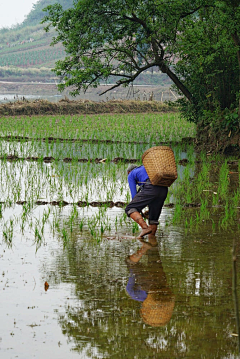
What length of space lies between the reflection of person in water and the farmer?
1.93 feet

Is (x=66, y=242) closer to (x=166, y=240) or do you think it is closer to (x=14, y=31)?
(x=166, y=240)

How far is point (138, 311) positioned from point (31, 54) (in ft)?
319

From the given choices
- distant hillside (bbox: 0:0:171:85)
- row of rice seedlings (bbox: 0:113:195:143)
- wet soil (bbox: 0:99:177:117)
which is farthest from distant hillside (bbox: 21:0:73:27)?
row of rice seedlings (bbox: 0:113:195:143)

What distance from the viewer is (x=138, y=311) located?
3867 mm

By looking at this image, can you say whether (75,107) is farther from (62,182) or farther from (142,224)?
(142,224)

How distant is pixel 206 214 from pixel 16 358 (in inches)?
174

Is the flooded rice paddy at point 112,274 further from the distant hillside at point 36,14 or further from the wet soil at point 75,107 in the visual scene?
the distant hillside at point 36,14

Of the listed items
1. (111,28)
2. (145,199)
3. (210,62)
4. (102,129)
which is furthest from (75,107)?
(145,199)

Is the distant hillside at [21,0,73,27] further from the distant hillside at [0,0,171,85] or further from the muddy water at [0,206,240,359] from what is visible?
the muddy water at [0,206,240,359]

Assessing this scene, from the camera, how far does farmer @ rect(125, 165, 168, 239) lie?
6.00 m

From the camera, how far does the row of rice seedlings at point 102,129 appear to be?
1709cm

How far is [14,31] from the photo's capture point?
114 metres

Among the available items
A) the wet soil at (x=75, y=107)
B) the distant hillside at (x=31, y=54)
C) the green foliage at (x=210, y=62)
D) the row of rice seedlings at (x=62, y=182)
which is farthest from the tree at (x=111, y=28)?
the distant hillside at (x=31, y=54)

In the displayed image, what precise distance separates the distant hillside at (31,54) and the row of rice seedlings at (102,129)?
5089 centimetres
